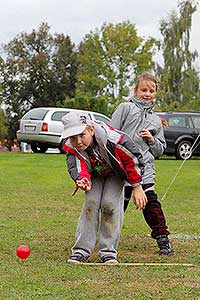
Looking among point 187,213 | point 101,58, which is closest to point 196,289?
point 187,213

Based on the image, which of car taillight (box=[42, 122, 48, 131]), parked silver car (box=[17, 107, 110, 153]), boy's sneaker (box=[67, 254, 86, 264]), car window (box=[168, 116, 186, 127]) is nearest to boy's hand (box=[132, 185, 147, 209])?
boy's sneaker (box=[67, 254, 86, 264])

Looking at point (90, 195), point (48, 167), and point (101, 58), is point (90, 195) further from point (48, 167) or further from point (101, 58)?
point (101, 58)

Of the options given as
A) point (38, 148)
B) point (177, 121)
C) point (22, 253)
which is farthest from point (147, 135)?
point (38, 148)

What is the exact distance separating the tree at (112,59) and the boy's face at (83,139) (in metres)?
48.3

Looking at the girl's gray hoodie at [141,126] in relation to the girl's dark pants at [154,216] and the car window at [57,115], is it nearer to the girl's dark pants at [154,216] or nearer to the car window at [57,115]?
the girl's dark pants at [154,216]

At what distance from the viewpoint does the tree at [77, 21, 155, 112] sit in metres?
54.5

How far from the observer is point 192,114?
23.9 m

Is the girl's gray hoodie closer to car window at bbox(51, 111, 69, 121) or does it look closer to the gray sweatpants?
the gray sweatpants

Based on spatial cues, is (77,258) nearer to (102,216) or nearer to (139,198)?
(102,216)

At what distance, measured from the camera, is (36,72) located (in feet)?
185

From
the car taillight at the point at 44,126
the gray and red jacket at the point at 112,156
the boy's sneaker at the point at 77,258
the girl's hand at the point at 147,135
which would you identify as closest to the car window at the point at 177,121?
the car taillight at the point at 44,126

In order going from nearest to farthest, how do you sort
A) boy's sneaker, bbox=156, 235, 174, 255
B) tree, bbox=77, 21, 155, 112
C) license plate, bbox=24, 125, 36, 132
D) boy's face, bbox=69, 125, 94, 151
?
boy's face, bbox=69, 125, 94, 151 < boy's sneaker, bbox=156, 235, 174, 255 < license plate, bbox=24, 125, 36, 132 < tree, bbox=77, 21, 155, 112

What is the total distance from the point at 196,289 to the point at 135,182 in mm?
1322

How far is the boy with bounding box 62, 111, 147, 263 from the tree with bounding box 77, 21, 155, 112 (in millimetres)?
47981
